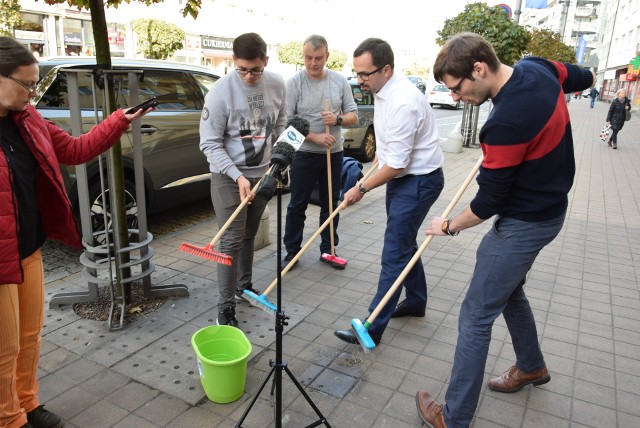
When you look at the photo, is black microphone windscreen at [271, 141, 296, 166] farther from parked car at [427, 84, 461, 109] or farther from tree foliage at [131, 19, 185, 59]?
tree foliage at [131, 19, 185, 59]

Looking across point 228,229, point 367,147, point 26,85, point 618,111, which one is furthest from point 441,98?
point 26,85

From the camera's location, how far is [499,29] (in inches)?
466

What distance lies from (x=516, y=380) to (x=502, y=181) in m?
1.49

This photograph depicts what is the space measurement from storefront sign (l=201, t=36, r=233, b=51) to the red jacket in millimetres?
38316

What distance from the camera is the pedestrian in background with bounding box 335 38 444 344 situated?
3.28 meters

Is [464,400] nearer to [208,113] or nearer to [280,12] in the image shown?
[208,113]

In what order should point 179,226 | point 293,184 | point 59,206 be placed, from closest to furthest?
point 59,206, point 293,184, point 179,226

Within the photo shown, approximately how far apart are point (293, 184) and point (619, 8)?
5588 cm

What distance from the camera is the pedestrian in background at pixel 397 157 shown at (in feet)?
10.8

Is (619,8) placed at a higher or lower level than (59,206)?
higher

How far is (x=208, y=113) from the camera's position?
11.5ft

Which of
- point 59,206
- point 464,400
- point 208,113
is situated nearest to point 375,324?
point 464,400

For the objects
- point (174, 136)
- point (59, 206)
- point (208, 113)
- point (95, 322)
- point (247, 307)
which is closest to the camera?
point (59, 206)

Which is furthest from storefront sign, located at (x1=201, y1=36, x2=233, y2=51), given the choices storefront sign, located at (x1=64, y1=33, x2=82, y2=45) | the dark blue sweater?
the dark blue sweater
